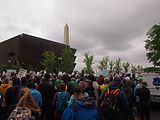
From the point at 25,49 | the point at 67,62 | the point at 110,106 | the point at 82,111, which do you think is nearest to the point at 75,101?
the point at 82,111

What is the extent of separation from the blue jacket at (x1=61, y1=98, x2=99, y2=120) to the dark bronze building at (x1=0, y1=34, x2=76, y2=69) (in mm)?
74183

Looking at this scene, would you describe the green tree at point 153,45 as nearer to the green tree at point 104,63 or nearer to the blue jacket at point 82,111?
the green tree at point 104,63

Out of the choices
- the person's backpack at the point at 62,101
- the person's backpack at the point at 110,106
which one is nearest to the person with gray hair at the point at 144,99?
the person's backpack at the point at 62,101

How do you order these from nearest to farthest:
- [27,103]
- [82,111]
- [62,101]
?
[82,111] → [27,103] → [62,101]

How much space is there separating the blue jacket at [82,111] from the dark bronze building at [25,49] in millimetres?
74183

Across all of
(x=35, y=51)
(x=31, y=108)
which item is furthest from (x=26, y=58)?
(x=31, y=108)

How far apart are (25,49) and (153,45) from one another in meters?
33.1

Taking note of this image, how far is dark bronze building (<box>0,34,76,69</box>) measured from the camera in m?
81.4

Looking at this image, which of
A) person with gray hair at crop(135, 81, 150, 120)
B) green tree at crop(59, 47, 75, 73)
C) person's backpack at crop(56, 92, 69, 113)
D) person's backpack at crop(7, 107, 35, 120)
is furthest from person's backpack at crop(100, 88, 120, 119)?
green tree at crop(59, 47, 75, 73)

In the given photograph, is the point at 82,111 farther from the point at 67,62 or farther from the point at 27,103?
the point at 67,62

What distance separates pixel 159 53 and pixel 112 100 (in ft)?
234

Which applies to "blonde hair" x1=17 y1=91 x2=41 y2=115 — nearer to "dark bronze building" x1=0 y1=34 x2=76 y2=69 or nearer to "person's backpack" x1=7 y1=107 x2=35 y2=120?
"person's backpack" x1=7 y1=107 x2=35 y2=120

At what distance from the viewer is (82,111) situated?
450 centimetres

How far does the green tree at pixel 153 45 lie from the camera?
7668 cm
